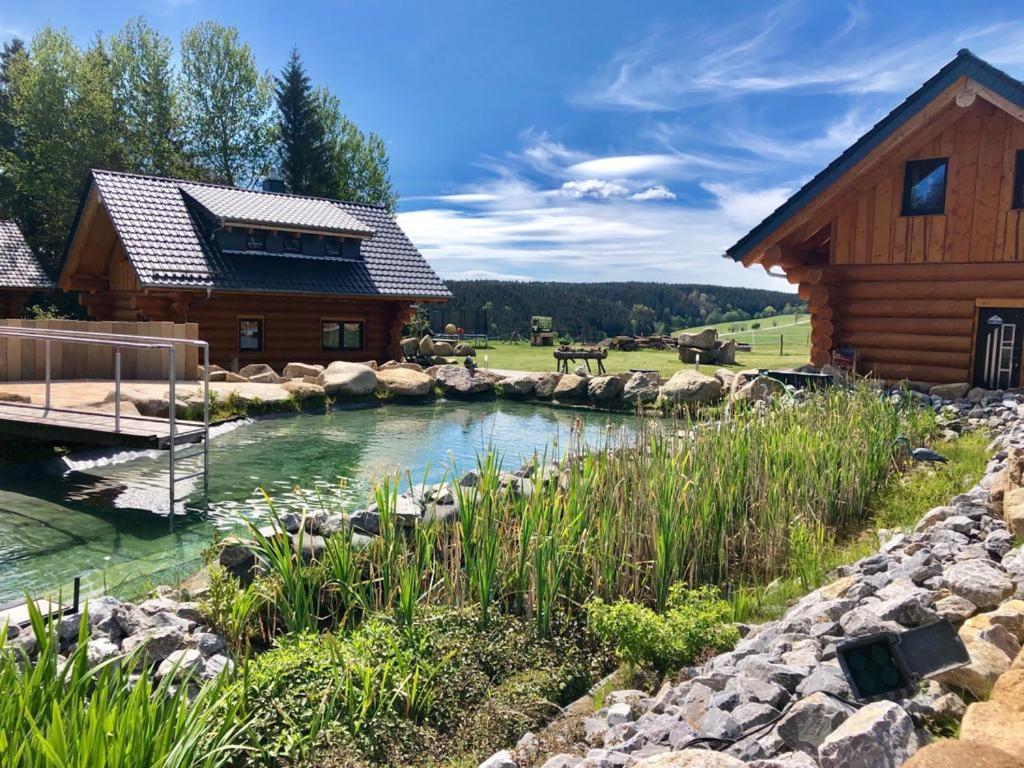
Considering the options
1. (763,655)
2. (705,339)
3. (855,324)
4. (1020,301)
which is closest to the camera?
(763,655)

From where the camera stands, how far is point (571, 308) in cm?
3972

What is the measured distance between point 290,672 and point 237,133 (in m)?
37.0

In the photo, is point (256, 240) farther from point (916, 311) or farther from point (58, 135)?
point (58, 135)

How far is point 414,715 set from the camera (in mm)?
3701

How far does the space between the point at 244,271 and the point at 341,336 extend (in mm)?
3353

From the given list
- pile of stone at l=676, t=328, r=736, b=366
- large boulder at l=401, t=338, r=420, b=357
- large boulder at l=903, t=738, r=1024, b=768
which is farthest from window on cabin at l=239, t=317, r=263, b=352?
large boulder at l=903, t=738, r=1024, b=768

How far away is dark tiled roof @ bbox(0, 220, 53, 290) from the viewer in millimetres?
27438


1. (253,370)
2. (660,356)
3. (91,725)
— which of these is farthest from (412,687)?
(660,356)

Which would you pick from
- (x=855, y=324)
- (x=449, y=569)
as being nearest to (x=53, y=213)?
(x=855, y=324)

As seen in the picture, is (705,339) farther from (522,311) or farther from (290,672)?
(290,672)

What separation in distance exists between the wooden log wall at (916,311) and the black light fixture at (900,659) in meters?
10.8

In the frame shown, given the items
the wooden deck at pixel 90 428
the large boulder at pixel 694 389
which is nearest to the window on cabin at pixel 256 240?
the wooden deck at pixel 90 428

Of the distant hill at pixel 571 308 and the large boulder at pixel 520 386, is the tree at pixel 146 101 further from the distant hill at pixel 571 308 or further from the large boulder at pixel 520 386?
the large boulder at pixel 520 386

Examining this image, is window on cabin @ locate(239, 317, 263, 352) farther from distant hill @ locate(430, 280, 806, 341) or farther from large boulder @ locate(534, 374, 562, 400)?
distant hill @ locate(430, 280, 806, 341)
